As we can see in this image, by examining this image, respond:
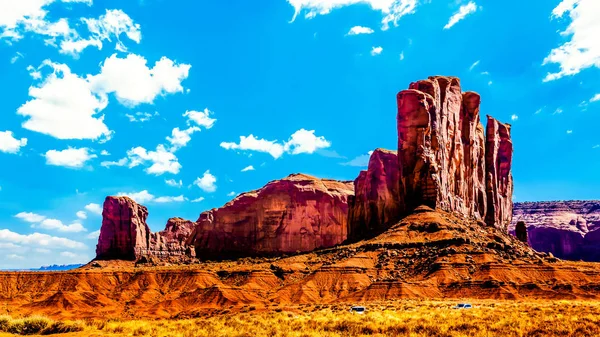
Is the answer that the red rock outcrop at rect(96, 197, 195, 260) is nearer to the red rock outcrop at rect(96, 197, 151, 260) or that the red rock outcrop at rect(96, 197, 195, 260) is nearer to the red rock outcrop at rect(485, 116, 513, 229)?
the red rock outcrop at rect(96, 197, 151, 260)

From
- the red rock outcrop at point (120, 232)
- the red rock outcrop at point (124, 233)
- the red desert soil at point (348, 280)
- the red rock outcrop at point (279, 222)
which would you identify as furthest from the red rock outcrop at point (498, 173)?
the red rock outcrop at point (120, 232)

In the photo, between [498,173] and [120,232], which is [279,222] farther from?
[498,173]

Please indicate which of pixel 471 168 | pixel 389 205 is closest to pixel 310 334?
pixel 389 205

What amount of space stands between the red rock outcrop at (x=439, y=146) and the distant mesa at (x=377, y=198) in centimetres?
16

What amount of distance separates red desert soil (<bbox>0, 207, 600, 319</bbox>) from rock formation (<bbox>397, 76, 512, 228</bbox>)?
6761 mm

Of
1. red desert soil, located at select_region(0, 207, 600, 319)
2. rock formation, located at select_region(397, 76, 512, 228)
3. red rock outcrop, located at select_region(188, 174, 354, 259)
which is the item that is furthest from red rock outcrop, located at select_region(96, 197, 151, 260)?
rock formation, located at select_region(397, 76, 512, 228)

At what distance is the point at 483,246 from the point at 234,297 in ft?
110

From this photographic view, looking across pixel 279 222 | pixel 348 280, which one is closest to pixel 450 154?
pixel 348 280

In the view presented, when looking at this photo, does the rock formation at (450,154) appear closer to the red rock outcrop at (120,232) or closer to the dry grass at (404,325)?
the dry grass at (404,325)

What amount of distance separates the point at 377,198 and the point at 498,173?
4012cm

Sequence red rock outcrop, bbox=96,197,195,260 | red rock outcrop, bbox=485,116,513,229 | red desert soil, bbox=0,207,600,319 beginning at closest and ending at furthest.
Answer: red desert soil, bbox=0,207,600,319
red rock outcrop, bbox=485,116,513,229
red rock outcrop, bbox=96,197,195,260

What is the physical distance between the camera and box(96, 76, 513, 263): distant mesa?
100062 mm

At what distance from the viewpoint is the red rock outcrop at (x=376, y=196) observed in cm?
11169

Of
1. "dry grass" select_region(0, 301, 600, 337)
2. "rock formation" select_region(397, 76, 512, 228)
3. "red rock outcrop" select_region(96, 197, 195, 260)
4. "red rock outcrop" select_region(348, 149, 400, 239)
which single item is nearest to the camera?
"dry grass" select_region(0, 301, 600, 337)
